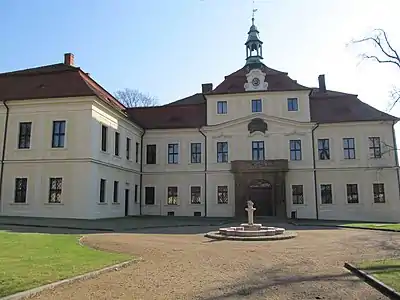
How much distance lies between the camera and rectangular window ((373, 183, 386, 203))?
3253cm

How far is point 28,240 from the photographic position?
13.6 metres

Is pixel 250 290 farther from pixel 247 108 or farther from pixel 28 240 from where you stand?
pixel 247 108

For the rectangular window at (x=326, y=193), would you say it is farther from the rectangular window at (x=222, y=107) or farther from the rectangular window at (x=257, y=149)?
the rectangular window at (x=222, y=107)

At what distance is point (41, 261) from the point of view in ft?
31.3

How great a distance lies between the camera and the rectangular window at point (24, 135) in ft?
91.4

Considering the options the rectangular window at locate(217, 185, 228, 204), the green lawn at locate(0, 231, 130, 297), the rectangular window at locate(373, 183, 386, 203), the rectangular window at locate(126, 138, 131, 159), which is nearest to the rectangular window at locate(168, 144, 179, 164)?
the rectangular window at locate(126, 138, 131, 159)

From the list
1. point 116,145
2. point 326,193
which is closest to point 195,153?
point 116,145

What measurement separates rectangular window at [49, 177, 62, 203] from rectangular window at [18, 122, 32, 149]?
3380mm

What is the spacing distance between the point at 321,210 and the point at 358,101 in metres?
10.6

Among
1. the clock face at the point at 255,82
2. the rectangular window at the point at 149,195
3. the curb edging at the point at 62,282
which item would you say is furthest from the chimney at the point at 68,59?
the curb edging at the point at 62,282

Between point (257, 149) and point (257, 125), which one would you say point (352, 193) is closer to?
point (257, 149)

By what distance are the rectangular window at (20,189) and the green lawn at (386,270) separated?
926 inches

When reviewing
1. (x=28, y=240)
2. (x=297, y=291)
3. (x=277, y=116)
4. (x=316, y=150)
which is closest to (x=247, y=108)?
(x=277, y=116)

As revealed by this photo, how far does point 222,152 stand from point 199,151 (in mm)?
2168
